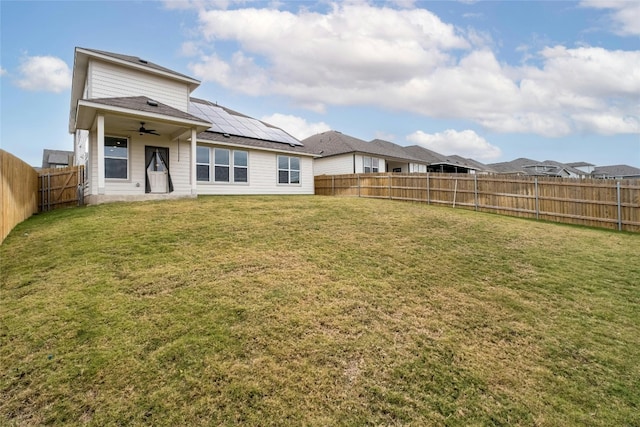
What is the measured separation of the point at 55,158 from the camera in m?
41.0

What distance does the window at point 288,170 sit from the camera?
18.9m

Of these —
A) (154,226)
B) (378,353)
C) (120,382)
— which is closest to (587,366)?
(378,353)

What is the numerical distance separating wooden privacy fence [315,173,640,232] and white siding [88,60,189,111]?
38.4 ft

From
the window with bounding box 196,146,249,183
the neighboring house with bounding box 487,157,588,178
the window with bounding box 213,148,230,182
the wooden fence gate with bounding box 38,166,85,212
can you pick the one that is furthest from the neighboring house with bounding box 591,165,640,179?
the wooden fence gate with bounding box 38,166,85,212

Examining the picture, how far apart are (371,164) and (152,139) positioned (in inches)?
640

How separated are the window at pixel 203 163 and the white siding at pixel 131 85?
206 cm

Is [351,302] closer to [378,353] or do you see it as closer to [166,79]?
[378,353]

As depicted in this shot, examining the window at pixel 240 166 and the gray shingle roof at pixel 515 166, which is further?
the gray shingle roof at pixel 515 166

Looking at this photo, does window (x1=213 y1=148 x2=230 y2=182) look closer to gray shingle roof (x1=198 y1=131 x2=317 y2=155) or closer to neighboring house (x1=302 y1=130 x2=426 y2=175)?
gray shingle roof (x1=198 y1=131 x2=317 y2=155)

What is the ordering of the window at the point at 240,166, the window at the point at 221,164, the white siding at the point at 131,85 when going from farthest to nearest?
the window at the point at 240,166, the window at the point at 221,164, the white siding at the point at 131,85

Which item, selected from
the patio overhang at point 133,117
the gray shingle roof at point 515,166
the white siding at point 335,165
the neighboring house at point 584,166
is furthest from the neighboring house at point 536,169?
the patio overhang at point 133,117

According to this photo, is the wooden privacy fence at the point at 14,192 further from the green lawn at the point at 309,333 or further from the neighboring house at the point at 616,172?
the neighboring house at the point at 616,172

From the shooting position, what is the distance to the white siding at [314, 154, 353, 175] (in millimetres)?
23812

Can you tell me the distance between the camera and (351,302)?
4.20 metres
